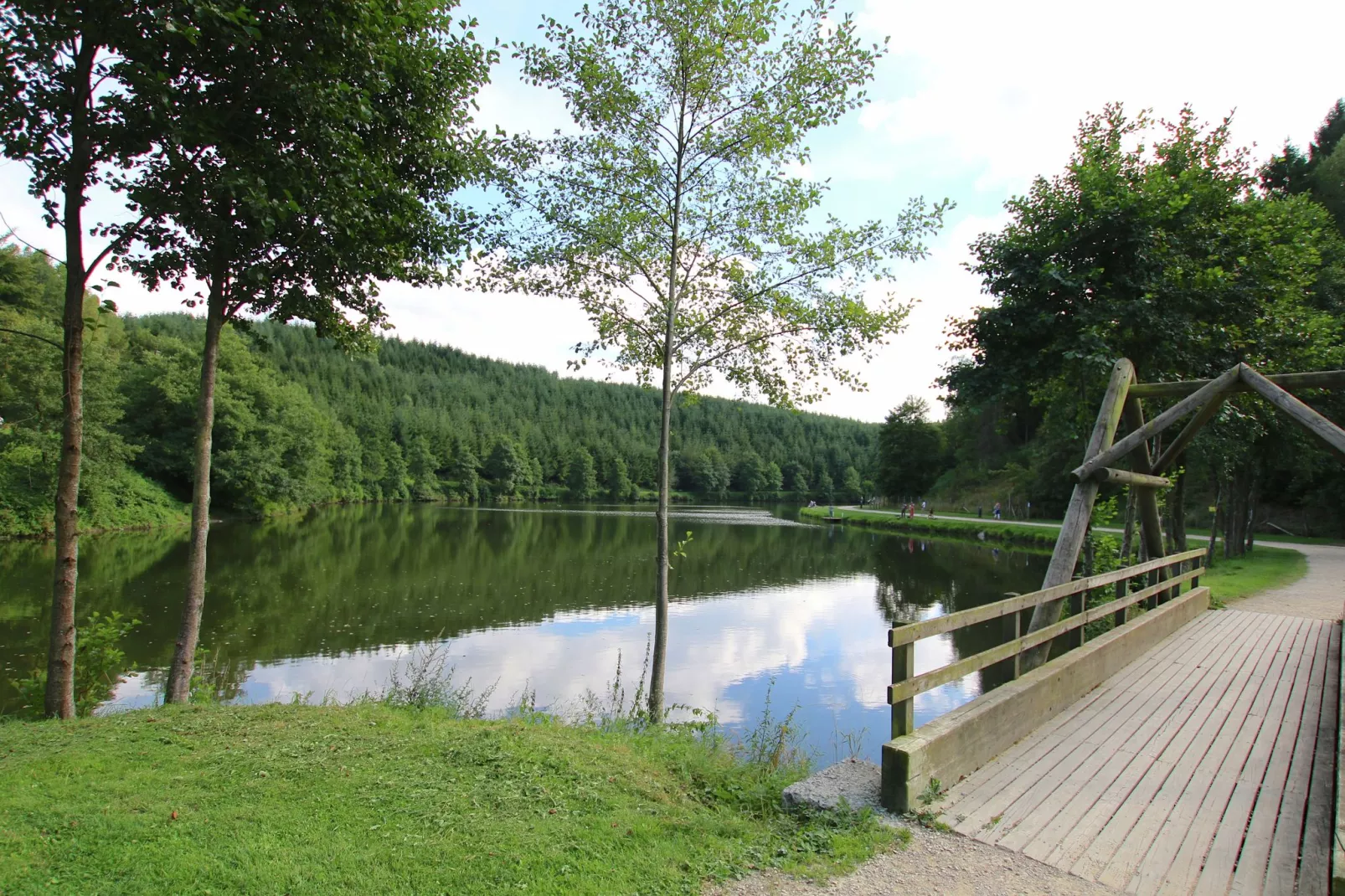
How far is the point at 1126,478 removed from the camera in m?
8.81

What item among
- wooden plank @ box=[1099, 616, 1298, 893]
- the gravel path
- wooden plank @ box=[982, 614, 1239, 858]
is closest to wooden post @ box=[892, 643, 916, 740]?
wooden plank @ box=[982, 614, 1239, 858]

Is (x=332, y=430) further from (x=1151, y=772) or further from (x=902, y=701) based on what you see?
(x=1151, y=772)

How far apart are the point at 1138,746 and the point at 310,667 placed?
12.2 metres

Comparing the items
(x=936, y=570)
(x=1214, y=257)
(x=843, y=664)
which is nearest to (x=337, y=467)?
(x=936, y=570)

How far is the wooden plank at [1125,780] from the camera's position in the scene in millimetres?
3832

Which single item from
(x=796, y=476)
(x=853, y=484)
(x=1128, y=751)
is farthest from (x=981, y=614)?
(x=796, y=476)

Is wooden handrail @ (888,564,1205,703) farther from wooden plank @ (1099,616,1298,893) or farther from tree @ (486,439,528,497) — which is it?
tree @ (486,439,528,497)

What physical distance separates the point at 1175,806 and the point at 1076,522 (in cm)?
367

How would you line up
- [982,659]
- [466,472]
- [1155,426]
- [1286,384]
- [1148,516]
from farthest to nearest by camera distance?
1. [466,472]
2. [1148,516]
3. [1155,426]
4. [1286,384]
5. [982,659]

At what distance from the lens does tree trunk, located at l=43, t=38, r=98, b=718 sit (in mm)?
6082

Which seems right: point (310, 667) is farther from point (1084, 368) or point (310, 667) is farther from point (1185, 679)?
point (1084, 368)

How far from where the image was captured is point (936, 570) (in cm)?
2862

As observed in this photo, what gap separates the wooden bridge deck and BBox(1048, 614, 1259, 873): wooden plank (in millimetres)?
11

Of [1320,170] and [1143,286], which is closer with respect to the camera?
[1143,286]
